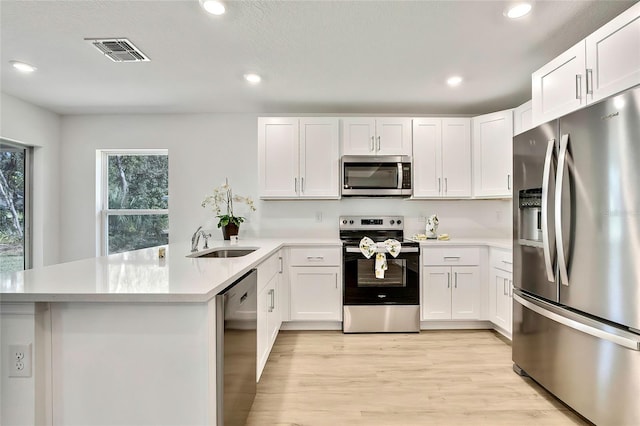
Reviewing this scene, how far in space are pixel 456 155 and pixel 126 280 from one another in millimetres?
3323

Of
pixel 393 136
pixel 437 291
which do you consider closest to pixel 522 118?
pixel 393 136

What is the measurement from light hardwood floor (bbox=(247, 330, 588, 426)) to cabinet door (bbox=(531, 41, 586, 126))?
188 centimetres

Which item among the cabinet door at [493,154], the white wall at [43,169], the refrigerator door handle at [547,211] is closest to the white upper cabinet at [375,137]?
the cabinet door at [493,154]

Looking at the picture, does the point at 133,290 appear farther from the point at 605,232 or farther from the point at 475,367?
the point at 475,367

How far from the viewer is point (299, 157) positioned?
350 centimetres

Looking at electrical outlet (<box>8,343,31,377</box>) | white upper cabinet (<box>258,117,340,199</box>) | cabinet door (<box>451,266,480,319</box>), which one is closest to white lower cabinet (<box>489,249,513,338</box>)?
cabinet door (<box>451,266,480,319</box>)

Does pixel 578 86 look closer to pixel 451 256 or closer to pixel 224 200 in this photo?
pixel 451 256

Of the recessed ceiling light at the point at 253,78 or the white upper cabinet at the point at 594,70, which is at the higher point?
the recessed ceiling light at the point at 253,78

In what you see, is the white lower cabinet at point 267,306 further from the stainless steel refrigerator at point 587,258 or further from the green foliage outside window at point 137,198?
the green foliage outside window at point 137,198

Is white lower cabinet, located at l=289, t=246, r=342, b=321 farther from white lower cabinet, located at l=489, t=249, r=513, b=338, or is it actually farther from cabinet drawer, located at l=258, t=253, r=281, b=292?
white lower cabinet, located at l=489, t=249, r=513, b=338

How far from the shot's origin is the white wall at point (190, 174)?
3.85 metres

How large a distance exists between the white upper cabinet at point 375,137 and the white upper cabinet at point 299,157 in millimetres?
143

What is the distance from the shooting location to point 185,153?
389cm

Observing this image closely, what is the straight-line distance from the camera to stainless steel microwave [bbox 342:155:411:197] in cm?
342
